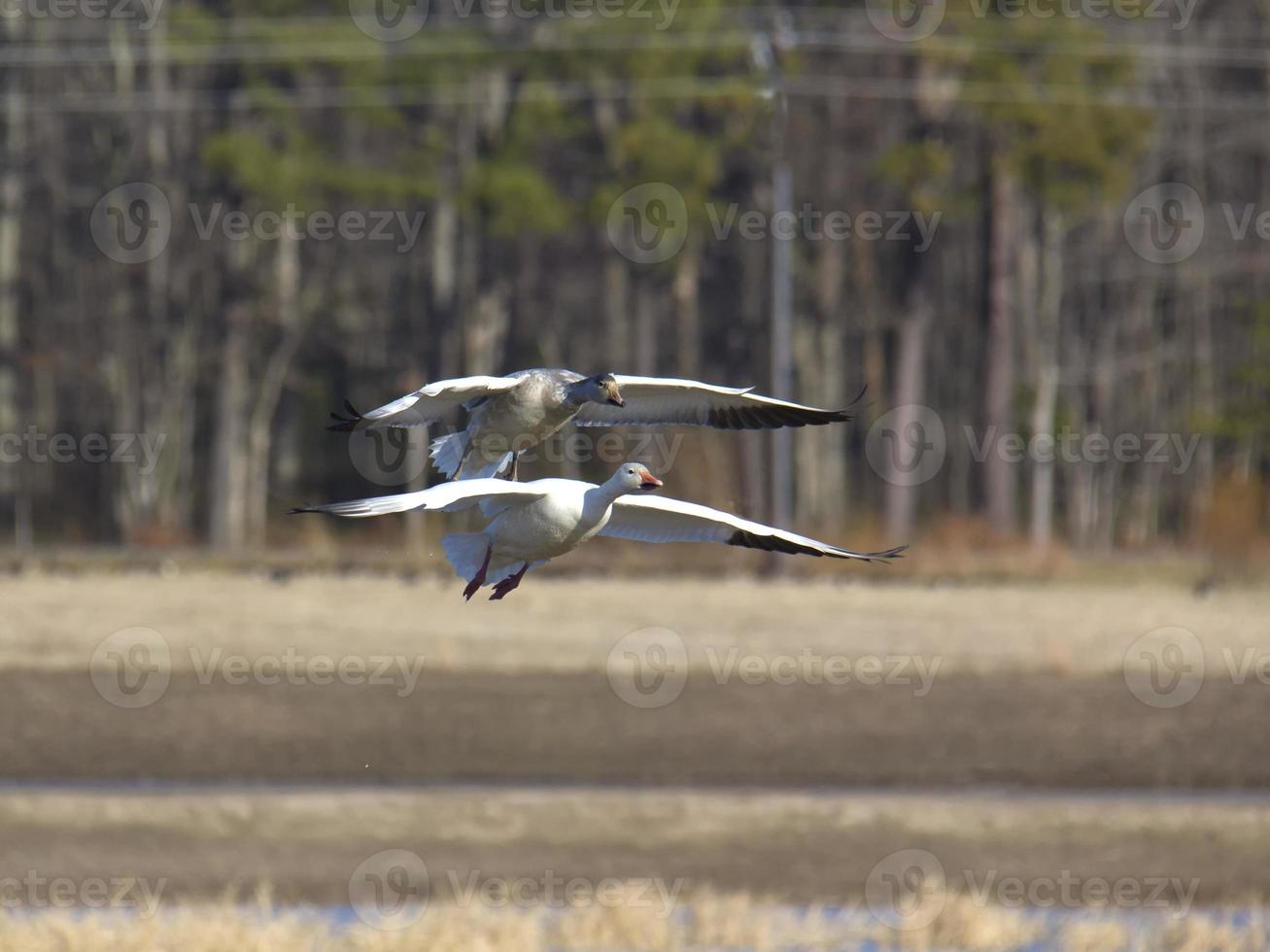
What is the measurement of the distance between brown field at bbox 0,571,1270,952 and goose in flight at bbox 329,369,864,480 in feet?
41.3

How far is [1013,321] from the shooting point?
53.9 m

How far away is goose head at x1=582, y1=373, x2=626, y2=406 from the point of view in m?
6.40

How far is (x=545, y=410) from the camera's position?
6609 millimetres

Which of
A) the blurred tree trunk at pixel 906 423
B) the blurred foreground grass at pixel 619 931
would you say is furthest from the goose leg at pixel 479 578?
the blurred tree trunk at pixel 906 423

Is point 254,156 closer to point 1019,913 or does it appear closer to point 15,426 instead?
point 15,426

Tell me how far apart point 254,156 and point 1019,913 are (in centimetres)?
2518

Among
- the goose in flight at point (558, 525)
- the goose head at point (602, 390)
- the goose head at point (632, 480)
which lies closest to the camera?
the goose in flight at point (558, 525)

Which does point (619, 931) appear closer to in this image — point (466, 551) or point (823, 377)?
point (466, 551)

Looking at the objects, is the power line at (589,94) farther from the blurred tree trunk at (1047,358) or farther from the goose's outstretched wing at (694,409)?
the goose's outstretched wing at (694,409)

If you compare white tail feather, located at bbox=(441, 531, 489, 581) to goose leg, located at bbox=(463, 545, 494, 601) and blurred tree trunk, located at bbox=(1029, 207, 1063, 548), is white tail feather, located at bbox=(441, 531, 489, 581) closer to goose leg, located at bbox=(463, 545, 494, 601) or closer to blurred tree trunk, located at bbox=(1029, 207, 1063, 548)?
goose leg, located at bbox=(463, 545, 494, 601)

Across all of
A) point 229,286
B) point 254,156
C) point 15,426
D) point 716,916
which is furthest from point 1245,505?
point 15,426

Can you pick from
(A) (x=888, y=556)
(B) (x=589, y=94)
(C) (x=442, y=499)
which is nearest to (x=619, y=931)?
(A) (x=888, y=556)

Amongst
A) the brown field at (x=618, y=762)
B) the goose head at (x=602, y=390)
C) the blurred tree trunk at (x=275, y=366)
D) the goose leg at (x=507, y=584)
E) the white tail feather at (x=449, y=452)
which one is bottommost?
the brown field at (x=618, y=762)

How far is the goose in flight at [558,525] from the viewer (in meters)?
6.18
